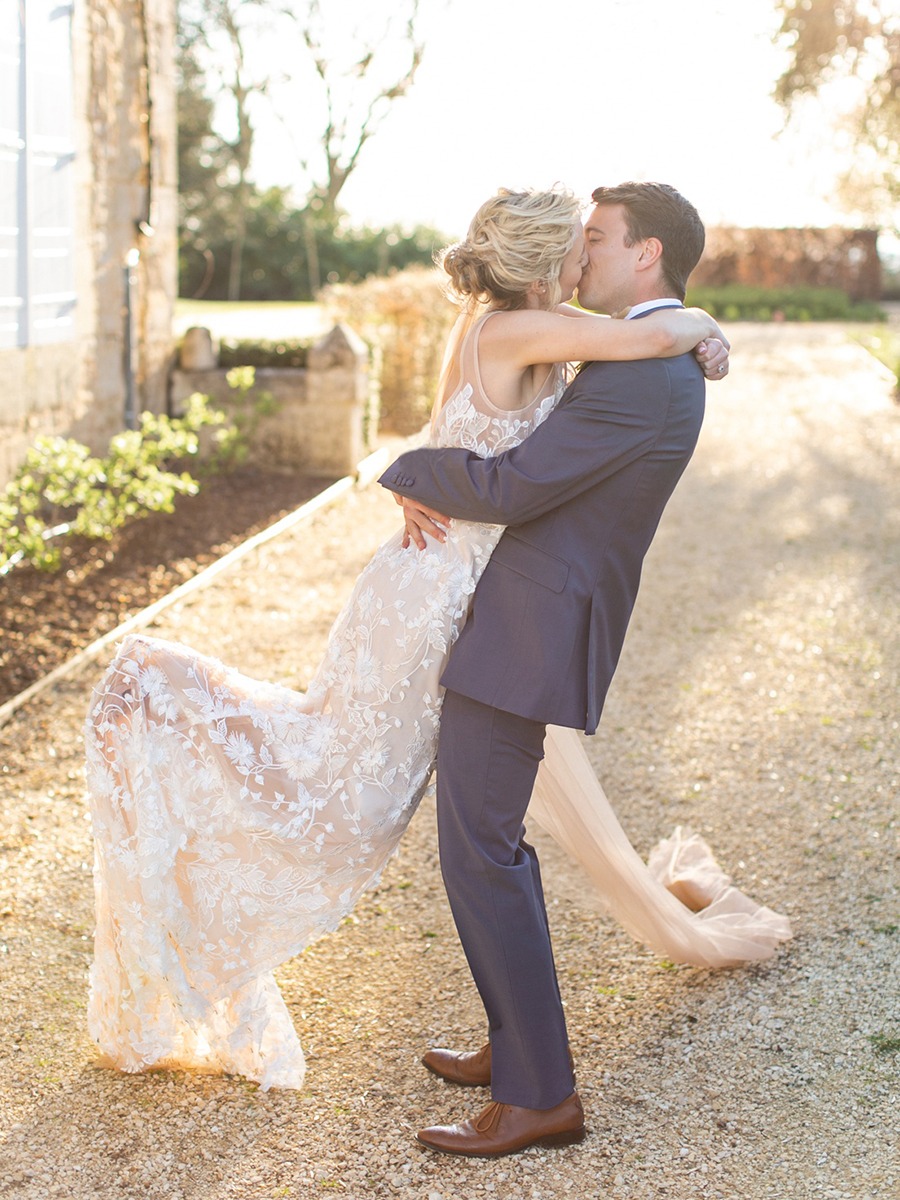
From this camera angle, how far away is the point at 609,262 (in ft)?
8.45

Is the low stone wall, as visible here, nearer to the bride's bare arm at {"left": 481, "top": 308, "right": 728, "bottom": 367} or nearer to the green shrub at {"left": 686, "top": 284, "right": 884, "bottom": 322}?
the bride's bare arm at {"left": 481, "top": 308, "right": 728, "bottom": 367}

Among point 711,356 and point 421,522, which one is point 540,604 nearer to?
point 421,522

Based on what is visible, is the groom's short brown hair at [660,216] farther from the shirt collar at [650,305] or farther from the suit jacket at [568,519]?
the suit jacket at [568,519]

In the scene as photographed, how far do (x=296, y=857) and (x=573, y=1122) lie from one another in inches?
32.3

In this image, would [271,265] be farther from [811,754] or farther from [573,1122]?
[573,1122]

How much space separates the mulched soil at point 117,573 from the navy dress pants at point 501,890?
337cm

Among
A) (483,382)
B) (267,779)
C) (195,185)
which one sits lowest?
(267,779)

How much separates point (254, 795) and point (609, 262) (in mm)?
1363

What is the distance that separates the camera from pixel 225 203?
2762 cm

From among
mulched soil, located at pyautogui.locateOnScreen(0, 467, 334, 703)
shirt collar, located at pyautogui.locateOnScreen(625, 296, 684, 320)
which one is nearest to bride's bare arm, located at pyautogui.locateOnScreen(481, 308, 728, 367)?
shirt collar, located at pyautogui.locateOnScreen(625, 296, 684, 320)

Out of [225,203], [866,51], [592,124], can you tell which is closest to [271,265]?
[225,203]

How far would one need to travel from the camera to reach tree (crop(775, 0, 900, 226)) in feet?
41.3

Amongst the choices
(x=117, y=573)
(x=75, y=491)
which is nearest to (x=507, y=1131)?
(x=75, y=491)

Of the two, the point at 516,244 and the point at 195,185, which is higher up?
the point at 516,244
